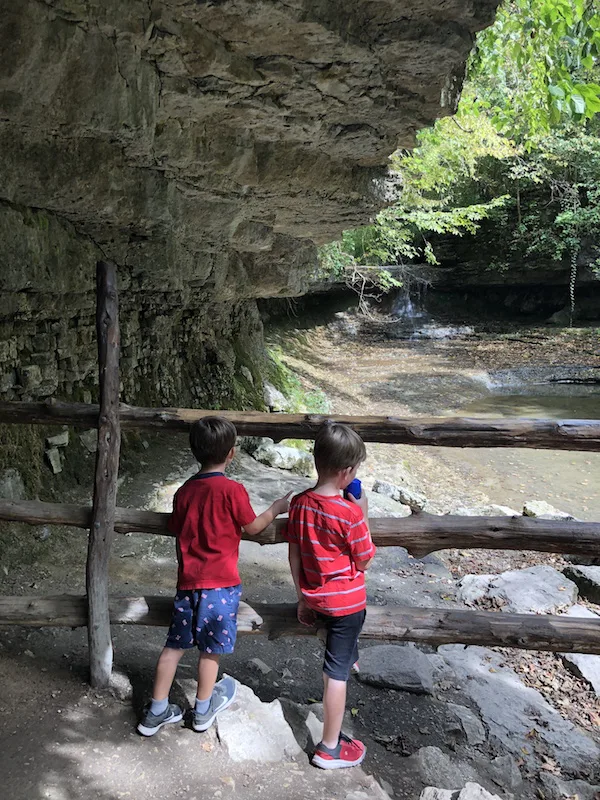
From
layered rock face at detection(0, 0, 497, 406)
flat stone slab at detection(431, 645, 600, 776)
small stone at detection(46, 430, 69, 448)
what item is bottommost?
flat stone slab at detection(431, 645, 600, 776)

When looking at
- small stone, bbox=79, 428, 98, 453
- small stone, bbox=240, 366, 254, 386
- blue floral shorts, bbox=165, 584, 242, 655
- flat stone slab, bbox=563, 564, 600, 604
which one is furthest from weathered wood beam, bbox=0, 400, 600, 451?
small stone, bbox=240, 366, 254, 386

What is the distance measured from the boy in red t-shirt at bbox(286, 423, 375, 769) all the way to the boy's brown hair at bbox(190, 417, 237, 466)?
14.6 inches

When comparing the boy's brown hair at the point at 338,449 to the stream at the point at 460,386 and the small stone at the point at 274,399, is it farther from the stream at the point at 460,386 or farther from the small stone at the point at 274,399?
the small stone at the point at 274,399

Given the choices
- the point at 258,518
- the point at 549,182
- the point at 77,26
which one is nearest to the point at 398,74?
the point at 77,26

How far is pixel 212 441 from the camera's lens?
2477 mm

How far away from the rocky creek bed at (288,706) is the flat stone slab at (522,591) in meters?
0.02

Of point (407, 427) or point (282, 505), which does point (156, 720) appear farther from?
point (407, 427)

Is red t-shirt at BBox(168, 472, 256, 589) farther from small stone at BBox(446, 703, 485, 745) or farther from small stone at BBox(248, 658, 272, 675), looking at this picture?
small stone at BBox(446, 703, 485, 745)

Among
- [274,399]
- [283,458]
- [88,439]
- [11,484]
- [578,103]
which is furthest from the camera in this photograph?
[274,399]

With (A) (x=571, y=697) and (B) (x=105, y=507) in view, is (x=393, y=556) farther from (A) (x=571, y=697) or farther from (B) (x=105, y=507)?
(B) (x=105, y=507)

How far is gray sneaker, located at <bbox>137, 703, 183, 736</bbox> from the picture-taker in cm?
239

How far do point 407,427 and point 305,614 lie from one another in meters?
1.01

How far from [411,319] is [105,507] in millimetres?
20175

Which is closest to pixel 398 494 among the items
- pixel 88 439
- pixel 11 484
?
pixel 88 439
